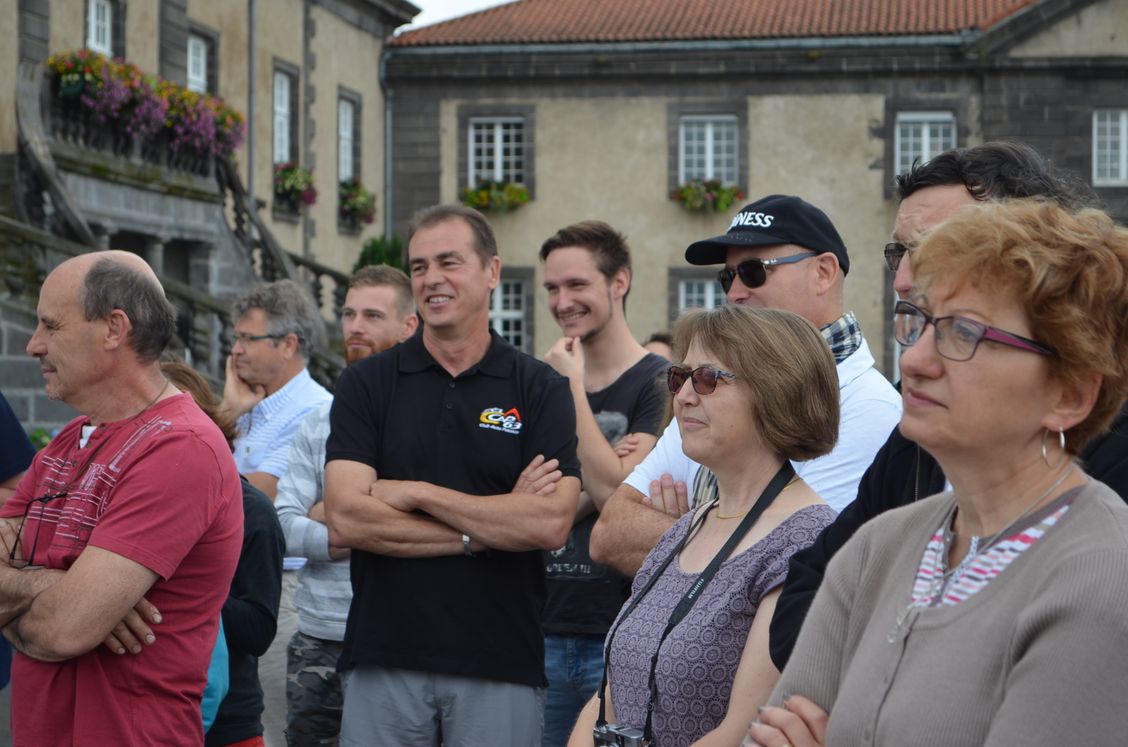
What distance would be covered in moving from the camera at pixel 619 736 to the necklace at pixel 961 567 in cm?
112

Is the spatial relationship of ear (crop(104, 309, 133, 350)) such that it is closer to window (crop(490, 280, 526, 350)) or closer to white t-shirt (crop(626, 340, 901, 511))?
white t-shirt (crop(626, 340, 901, 511))

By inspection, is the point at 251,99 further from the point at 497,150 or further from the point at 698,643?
the point at 698,643

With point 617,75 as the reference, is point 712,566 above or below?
below

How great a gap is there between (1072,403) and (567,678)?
3204 mm

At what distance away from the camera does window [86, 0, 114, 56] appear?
Result: 64.7 feet

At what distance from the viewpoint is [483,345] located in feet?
16.1

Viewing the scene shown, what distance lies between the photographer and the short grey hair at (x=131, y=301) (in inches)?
158

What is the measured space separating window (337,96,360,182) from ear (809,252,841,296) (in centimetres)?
2537

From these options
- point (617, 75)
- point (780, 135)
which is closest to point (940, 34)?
point (780, 135)

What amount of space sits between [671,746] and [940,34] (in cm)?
2837

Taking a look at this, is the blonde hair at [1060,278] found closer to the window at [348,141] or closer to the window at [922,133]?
the window at [348,141]

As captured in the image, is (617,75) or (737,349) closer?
(737,349)

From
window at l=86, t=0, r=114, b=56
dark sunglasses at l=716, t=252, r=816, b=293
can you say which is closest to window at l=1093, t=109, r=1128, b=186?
window at l=86, t=0, r=114, b=56

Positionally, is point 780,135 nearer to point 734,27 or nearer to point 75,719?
point 734,27
